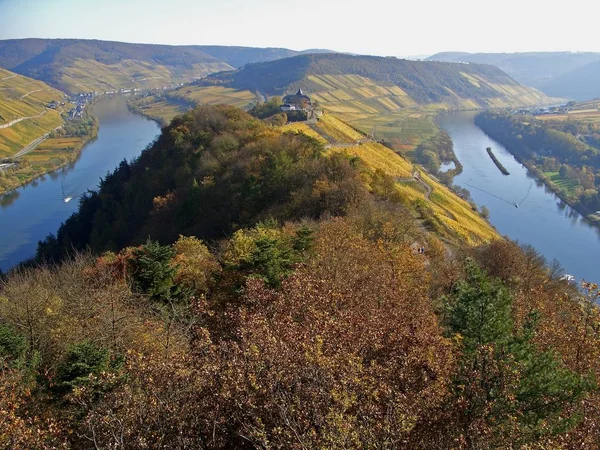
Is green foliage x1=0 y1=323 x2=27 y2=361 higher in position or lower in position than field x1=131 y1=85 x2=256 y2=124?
lower

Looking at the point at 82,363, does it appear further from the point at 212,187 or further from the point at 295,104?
the point at 295,104

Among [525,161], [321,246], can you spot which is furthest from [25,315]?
[525,161]

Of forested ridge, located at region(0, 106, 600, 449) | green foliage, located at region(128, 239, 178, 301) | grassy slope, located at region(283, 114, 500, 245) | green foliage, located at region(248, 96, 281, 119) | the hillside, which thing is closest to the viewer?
forested ridge, located at region(0, 106, 600, 449)

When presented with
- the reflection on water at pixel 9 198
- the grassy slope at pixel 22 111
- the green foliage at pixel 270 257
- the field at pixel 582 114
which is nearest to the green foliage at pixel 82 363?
the green foliage at pixel 270 257

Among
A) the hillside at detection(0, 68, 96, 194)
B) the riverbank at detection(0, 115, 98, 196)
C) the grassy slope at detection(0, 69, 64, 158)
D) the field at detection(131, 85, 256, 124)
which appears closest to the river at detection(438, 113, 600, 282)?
the field at detection(131, 85, 256, 124)

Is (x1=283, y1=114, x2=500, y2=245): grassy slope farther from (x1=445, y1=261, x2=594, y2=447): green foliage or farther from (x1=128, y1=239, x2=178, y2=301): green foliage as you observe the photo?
(x1=445, y1=261, x2=594, y2=447): green foliage
